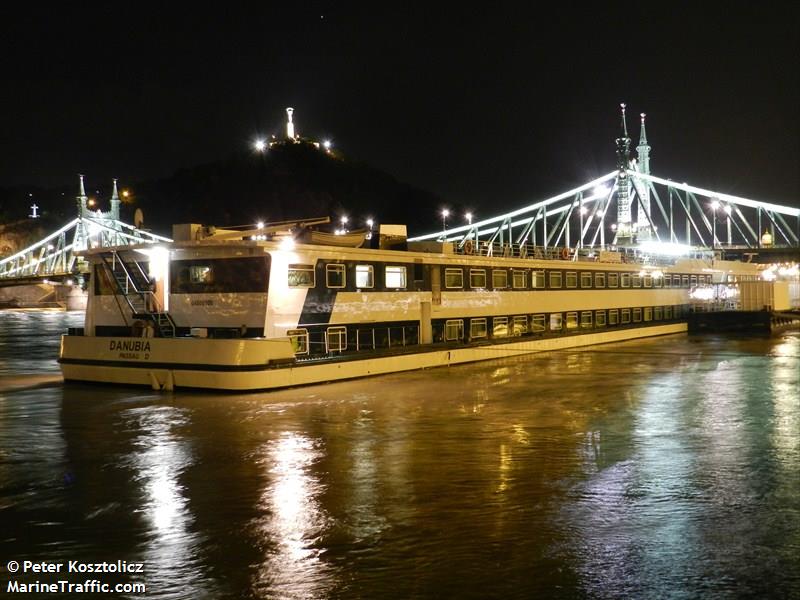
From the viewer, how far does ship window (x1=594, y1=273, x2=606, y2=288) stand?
37.1 metres

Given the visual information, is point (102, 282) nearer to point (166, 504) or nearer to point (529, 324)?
point (166, 504)

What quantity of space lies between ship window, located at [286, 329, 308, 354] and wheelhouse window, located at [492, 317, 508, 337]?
33.9ft

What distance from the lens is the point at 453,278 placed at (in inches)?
1056

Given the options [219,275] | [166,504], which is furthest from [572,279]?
[166,504]

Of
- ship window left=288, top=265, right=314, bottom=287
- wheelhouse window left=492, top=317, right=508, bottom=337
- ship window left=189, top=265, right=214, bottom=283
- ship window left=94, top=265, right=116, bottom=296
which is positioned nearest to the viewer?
ship window left=189, top=265, right=214, bottom=283

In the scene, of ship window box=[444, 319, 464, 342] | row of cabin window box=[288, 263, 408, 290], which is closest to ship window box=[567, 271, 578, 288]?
ship window box=[444, 319, 464, 342]

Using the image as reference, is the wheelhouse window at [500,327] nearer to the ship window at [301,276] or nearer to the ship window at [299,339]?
the ship window at [299,339]

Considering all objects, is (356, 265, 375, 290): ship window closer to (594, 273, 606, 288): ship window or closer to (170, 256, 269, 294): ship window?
(170, 256, 269, 294): ship window

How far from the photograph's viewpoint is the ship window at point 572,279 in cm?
3456

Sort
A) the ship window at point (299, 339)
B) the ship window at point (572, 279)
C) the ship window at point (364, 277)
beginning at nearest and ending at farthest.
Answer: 1. the ship window at point (299, 339)
2. the ship window at point (364, 277)
3. the ship window at point (572, 279)

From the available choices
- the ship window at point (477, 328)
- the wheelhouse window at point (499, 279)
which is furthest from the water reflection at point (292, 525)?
the wheelhouse window at point (499, 279)

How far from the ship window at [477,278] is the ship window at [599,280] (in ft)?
33.6

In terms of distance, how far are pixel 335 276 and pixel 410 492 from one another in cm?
1191

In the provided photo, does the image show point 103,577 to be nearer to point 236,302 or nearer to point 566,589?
point 566,589
